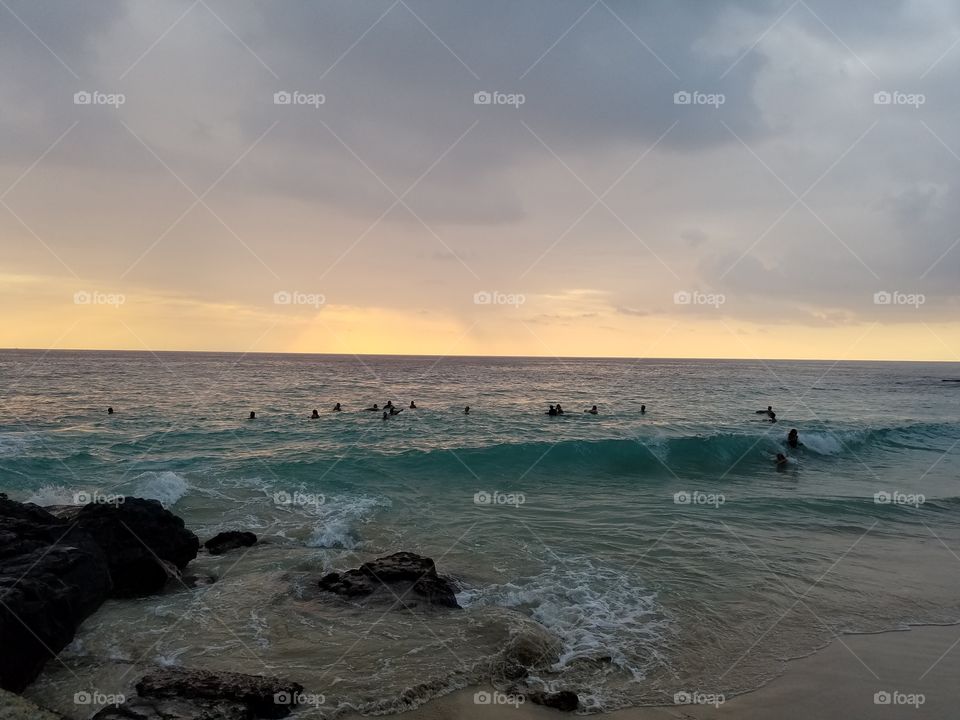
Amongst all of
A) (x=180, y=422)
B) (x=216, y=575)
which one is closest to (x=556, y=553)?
(x=216, y=575)

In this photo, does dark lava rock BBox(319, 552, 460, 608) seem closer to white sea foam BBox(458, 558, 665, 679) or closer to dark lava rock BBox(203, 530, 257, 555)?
white sea foam BBox(458, 558, 665, 679)

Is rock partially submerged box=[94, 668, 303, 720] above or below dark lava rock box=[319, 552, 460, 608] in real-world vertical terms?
below

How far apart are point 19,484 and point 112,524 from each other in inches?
510

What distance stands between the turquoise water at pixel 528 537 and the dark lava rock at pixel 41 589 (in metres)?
0.44

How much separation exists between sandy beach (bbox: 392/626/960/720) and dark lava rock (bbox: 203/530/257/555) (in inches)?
323

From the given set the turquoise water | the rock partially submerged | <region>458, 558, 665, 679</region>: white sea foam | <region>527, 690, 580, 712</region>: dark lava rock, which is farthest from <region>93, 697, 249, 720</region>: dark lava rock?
<region>458, 558, 665, 679</region>: white sea foam

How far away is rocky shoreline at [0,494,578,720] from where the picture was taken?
22.8 ft

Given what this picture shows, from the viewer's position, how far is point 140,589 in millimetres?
11031

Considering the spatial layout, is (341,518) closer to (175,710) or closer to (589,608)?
(589,608)

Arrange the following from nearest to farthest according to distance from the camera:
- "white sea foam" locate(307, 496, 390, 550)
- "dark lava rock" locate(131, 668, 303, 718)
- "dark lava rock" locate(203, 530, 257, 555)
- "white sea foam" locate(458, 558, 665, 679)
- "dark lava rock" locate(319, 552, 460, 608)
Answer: "dark lava rock" locate(131, 668, 303, 718) < "white sea foam" locate(458, 558, 665, 679) < "dark lava rock" locate(319, 552, 460, 608) < "dark lava rock" locate(203, 530, 257, 555) < "white sea foam" locate(307, 496, 390, 550)

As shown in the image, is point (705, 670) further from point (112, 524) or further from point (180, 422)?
point (180, 422)

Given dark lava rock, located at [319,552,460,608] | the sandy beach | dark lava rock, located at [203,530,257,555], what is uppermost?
dark lava rock, located at [203,530,257,555]

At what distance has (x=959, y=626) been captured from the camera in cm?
1003

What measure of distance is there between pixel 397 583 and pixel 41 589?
5444 millimetres
